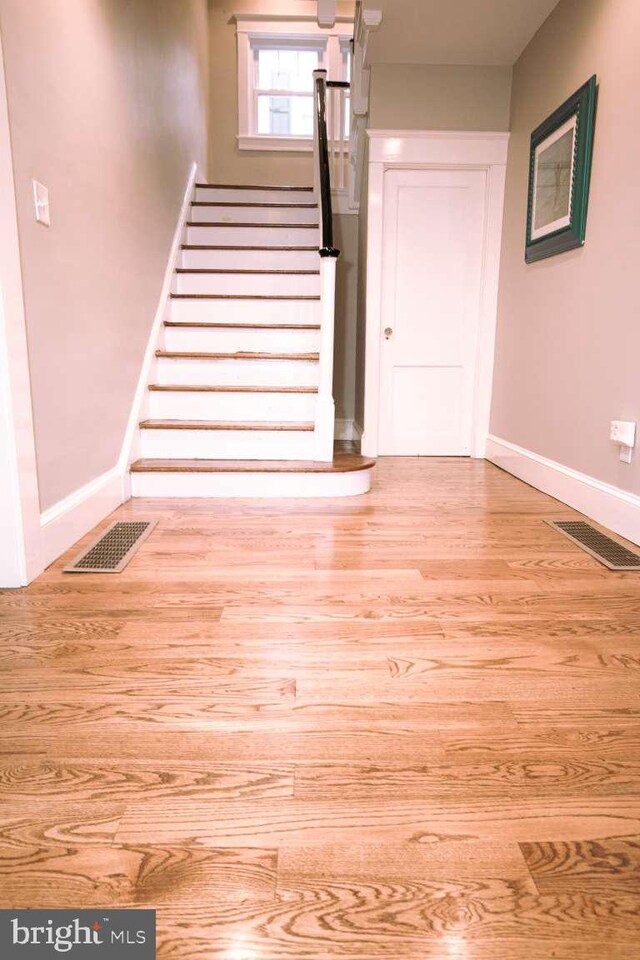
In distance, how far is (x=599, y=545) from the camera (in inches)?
89.1

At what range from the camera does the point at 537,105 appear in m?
3.26

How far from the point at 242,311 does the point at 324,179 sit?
96 cm

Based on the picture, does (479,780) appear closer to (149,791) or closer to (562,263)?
(149,791)

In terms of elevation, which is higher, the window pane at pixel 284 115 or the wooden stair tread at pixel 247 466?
the window pane at pixel 284 115

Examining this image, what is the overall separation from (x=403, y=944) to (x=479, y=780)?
332 mm

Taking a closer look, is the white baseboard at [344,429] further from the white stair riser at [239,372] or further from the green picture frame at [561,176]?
the green picture frame at [561,176]

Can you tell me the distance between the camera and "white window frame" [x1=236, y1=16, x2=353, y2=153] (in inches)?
222

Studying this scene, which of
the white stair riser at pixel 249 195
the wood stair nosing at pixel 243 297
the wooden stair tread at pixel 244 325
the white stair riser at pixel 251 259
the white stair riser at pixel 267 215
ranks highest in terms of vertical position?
the white stair riser at pixel 249 195

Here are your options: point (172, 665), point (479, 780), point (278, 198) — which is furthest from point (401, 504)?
point (278, 198)

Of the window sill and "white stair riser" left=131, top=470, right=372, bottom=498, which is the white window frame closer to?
the window sill

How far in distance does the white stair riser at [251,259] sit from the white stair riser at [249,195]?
0.83 m

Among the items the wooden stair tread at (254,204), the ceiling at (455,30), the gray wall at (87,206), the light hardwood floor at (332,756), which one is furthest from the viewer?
the wooden stair tread at (254,204)

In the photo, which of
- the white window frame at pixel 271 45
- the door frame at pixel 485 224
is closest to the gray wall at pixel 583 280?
the door frame at pixel 485 224

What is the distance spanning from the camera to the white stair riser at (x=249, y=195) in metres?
4.70
